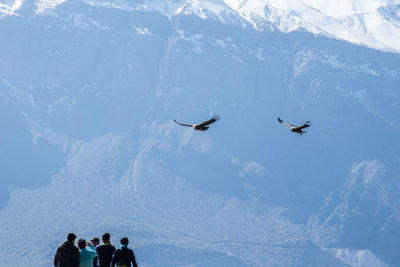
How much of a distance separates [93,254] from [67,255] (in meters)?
1.72

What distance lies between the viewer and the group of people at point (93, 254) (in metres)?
30.3

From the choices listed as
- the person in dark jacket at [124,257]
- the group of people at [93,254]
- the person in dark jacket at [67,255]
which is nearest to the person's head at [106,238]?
the group of people at [93,254]

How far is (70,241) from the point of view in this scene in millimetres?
30500

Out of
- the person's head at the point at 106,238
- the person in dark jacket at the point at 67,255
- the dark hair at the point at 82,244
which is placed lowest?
the person in dark jacket at the point at 67,255

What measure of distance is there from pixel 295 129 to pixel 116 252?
20.0 metres

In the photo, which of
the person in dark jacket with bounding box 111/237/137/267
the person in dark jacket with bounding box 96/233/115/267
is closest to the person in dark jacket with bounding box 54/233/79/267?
the person in dark jacket with bounding box 96/233/115/267

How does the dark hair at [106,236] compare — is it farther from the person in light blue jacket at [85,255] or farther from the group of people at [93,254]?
the person in light blue jacket at [85,255]

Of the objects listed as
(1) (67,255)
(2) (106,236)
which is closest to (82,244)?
(2) (106,236)

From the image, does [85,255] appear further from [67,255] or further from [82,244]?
[67,255]

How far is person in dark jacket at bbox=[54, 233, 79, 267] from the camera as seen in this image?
3025cm

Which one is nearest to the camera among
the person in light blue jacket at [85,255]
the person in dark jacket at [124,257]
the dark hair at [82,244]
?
the dark hair at [82,244]

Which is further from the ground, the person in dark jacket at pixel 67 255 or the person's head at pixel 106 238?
the person's head at pixel 106 238

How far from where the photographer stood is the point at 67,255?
30359 mm

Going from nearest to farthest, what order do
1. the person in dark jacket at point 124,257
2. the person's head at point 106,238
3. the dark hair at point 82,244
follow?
the dark hair at point 82,244 → the person's head at point 106,238 → the person in dark jacket at point 124,257
